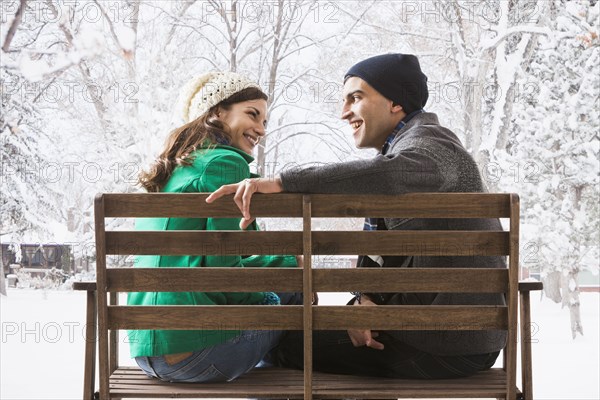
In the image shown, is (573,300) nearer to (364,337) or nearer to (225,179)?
(364,337)

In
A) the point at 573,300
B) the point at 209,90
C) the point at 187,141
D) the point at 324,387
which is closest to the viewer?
the point at 324,387

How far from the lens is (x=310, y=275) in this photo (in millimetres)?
1524

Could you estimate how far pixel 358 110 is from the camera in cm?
187

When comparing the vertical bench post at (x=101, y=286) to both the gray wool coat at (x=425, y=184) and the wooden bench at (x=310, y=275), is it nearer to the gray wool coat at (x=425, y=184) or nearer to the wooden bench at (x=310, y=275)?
the wooden bench at (x=310, y=275)

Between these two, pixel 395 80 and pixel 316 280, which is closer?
pixel 316 280

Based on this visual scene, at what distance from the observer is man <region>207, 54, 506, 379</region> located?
1.50 metres

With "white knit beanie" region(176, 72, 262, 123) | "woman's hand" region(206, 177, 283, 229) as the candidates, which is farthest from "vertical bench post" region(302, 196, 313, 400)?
"white knit beanie" region(176, 72, 262, 123)

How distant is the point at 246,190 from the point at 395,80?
0.53m

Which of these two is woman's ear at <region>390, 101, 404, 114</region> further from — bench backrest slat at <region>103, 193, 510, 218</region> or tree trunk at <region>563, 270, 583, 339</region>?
tree trunk at <region>563, 270, 583, 339</region>

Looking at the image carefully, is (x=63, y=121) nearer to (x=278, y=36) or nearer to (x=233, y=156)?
(x=278, y=36)

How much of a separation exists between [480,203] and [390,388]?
0.40 metres

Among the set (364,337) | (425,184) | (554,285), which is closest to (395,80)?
(425,184)

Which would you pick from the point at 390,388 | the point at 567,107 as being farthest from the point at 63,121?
the point at 390,388

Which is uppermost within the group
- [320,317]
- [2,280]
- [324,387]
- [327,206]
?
[327,206]
